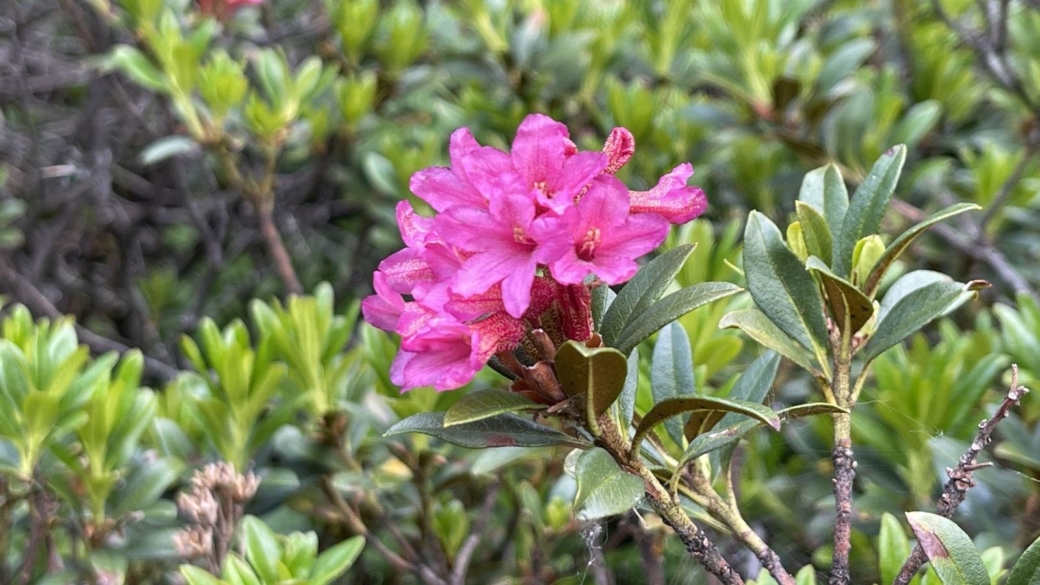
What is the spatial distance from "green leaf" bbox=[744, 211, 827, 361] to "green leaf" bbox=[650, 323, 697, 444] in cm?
13

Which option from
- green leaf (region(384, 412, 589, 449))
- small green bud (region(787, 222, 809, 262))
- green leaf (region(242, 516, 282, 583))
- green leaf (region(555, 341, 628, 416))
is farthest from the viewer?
green leaf (region(242, 516, 282, 583))

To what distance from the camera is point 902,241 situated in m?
0.80

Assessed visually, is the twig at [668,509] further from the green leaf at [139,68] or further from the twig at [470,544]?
the green leaf at [139,68]

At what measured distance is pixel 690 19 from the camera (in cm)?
240

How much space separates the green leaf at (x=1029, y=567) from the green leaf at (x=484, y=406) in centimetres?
42

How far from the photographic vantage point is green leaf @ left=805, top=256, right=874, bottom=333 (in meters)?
0.79

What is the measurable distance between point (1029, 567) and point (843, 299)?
272mm

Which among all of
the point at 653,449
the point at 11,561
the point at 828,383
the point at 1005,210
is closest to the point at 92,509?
the point at 11,561

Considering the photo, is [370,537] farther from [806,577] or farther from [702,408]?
[702,408]

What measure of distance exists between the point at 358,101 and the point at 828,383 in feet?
5.37

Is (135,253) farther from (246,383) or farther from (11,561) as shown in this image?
(246,383)

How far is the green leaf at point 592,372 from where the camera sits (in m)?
0.69

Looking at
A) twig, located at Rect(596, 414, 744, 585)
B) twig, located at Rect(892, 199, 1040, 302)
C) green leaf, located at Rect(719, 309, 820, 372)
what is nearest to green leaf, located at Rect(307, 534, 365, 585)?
twig, located at Rect(596, 414, 744, 585)

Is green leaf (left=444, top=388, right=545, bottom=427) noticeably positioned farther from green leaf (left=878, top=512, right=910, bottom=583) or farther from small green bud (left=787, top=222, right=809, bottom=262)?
green leaf (left=878, top=512, right=910, bottom=583)
